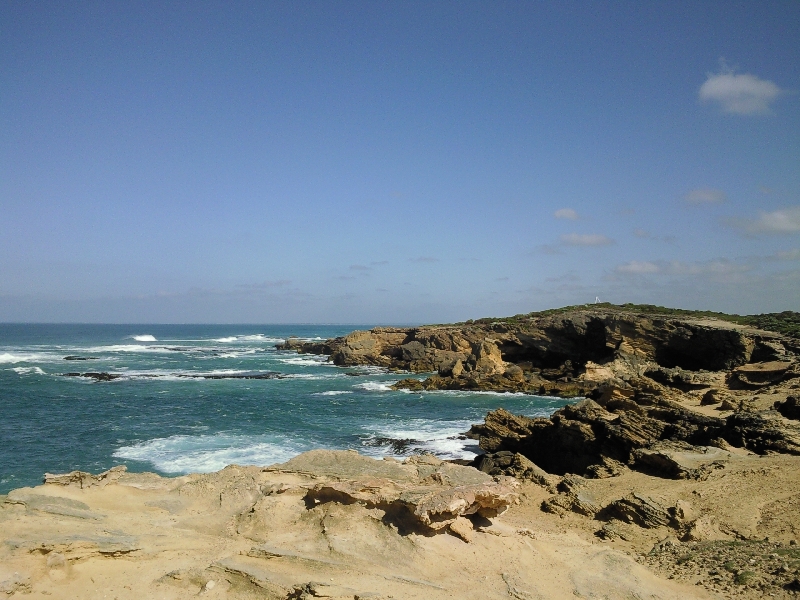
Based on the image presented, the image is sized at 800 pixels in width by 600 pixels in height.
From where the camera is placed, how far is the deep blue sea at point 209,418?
75.3 ft

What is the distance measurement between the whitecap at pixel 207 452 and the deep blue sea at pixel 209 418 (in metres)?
0.05

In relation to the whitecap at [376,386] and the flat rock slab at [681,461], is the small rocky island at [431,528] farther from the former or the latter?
the whitecap at [376,386]

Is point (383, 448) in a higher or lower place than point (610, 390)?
lower

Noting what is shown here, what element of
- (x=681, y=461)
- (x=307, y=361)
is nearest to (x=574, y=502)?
(x=681, y=461)

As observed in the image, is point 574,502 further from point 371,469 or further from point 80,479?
point 80,479

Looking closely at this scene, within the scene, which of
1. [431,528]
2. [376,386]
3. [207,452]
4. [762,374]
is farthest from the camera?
[376,386]

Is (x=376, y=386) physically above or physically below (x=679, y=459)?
below

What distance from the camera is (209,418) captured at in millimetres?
32156

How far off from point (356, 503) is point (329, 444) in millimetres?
16090

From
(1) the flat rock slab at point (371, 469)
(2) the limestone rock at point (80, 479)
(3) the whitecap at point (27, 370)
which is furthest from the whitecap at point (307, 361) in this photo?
(2) the limestone rock at point (80, 479)

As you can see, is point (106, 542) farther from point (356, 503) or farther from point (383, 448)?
point (383, 448)

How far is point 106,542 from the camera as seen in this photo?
8.38 metres

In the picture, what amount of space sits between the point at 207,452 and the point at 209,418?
8958mm

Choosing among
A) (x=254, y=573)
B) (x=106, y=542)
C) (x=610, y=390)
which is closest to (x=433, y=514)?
(x=254, y=573)
